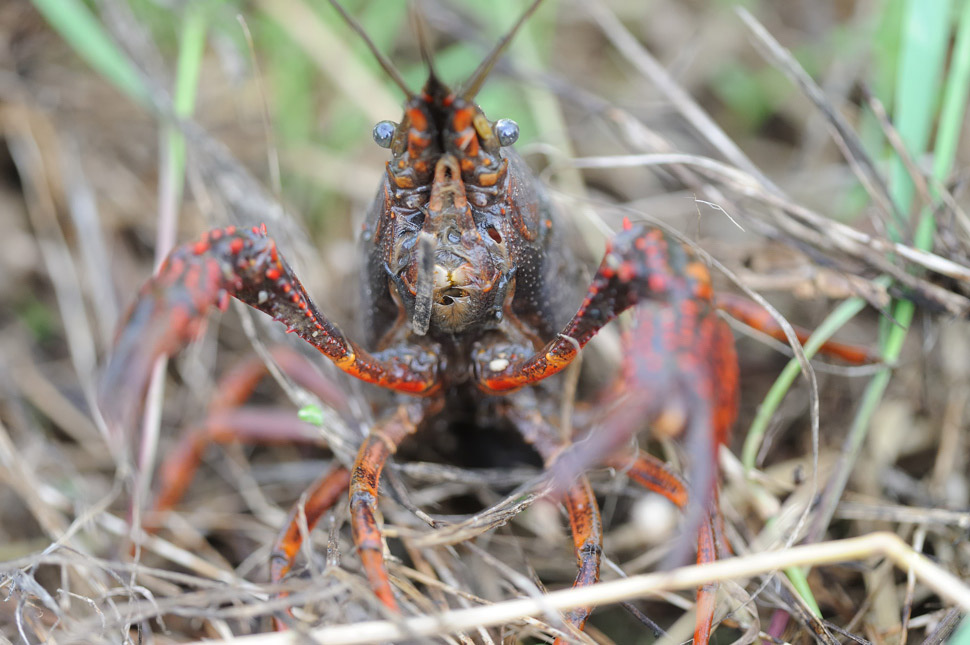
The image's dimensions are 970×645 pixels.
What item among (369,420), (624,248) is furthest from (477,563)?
(624,248)

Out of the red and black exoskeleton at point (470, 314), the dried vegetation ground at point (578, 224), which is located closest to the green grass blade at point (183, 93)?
the dried vegetation ground at point (578, 224)

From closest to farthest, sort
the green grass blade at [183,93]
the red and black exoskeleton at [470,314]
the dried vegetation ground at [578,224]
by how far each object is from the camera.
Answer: the red and black exoskeleton at [470,314] < the dried vegetation ground at [578,224] < the green grass blade at [183,93]

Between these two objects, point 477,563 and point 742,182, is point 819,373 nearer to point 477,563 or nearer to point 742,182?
point 742,182

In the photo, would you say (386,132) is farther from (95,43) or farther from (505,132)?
(95,43)

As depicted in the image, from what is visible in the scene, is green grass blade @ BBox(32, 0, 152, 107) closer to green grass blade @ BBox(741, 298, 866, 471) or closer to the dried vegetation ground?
the dried vegetation ground

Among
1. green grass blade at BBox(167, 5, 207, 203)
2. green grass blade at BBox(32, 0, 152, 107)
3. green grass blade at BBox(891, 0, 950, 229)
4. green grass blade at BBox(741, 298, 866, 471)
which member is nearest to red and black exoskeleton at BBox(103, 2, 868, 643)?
green grass blade at BBox(741, 298, 866, 471)

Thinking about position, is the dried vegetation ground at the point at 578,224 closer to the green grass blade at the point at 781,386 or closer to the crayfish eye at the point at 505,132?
the green grass blade at the point at 781,386

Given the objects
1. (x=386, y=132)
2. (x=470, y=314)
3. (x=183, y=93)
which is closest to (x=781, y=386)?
(x=470, y=314)
